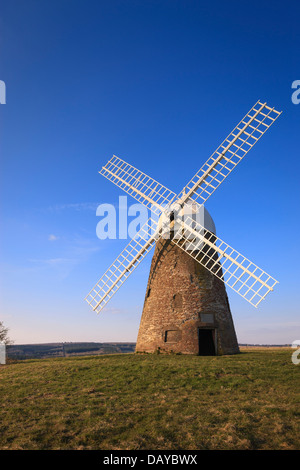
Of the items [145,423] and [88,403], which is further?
[88,403]

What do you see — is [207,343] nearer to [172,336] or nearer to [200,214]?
[172,336]

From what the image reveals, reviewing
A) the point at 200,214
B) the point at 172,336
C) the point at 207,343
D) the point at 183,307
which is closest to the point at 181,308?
the point at 183,307

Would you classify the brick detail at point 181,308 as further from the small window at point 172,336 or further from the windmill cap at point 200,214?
the windmill cap at point 200,214

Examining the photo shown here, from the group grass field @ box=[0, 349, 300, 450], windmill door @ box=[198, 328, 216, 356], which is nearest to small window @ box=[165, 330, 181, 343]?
Answer: grass field @ box=[0, 349, 300, 450]

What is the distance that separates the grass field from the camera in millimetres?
7363

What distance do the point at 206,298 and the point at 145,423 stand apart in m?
12.9

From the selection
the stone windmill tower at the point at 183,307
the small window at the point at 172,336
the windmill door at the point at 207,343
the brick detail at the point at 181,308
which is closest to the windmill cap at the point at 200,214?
the stone windmill tower at the point at 183,307

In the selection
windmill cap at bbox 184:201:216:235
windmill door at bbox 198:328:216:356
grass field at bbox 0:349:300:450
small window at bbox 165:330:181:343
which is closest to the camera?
grass field at bbox 0:349:300:450

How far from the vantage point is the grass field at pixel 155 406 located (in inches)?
290

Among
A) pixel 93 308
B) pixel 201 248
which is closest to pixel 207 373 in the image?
pixel 201 248

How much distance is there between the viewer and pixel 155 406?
392 inches

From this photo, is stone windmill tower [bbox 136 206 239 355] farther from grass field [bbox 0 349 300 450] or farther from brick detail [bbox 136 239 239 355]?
grass field [bbox 0 349 300 450]

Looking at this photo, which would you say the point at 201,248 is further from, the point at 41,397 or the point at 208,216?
the point at 41,397

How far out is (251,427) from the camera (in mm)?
8008
